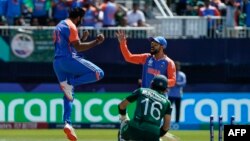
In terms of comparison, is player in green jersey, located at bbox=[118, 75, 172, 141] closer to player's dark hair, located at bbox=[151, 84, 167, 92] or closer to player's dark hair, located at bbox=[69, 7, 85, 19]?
player's dark hair, located at bbox=[151, 84, 167, 92]

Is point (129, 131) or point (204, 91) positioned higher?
point (129, 131)

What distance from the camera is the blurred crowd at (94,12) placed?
29.3 metres

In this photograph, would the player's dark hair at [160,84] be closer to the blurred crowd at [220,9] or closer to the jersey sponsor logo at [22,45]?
the jersey sponsor logo at [22,45]

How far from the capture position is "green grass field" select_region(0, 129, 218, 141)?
2173 centimetres

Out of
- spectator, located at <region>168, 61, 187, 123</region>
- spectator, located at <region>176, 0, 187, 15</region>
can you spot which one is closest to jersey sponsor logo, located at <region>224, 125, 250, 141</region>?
spectator, located at <region>168, 61, 187, 123</region>

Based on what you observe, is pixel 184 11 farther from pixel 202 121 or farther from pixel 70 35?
pixel 70 35

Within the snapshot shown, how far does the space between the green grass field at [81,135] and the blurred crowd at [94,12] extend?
4.81 meters

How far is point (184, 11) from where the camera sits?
102ft

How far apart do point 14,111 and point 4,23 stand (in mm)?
3784

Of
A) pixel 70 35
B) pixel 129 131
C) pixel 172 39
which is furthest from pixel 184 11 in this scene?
pixel 129 131

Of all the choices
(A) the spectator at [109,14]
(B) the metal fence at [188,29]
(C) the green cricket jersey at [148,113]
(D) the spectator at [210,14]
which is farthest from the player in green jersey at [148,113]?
(D) the spectator at [210,14]

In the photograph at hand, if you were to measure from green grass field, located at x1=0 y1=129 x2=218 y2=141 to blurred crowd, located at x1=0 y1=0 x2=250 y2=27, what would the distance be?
481 centimetres

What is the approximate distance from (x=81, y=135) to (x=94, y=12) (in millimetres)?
7001

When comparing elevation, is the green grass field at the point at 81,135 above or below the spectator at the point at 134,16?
below
